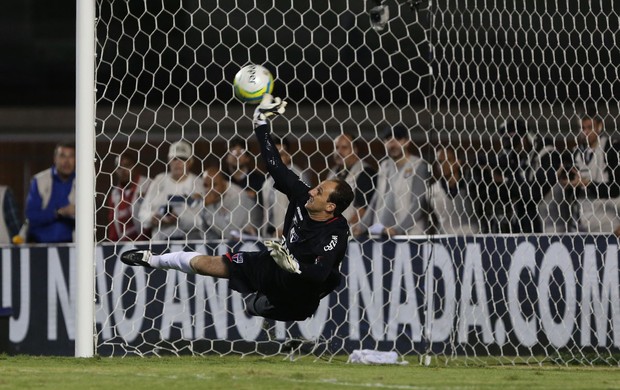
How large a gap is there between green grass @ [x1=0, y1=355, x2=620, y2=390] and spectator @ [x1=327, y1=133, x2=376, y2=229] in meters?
1.92

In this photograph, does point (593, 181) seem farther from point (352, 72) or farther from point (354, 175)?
point (352, 72)

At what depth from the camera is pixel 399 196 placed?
35.9ft

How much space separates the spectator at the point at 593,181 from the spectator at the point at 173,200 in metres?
3.50

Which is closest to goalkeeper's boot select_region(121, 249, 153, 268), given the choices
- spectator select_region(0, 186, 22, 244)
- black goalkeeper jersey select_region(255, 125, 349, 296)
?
black goalkeeper jersey select_region(255, 125, 349, 296)

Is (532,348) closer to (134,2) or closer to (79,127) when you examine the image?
(79,127)

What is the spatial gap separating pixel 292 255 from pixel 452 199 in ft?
9.66

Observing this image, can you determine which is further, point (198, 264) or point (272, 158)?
point (198, 264)

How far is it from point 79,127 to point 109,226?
1760 mm

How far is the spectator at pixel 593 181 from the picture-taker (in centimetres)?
1092

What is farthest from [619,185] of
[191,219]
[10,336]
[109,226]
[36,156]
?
[36,156]

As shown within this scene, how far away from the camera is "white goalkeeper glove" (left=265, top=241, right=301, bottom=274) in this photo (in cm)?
800

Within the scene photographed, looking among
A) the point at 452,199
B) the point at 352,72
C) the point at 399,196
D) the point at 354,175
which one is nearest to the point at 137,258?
the point at 354,175

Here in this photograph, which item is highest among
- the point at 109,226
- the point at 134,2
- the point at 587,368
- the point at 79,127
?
the point at 134,2

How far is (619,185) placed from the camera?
1109cm
